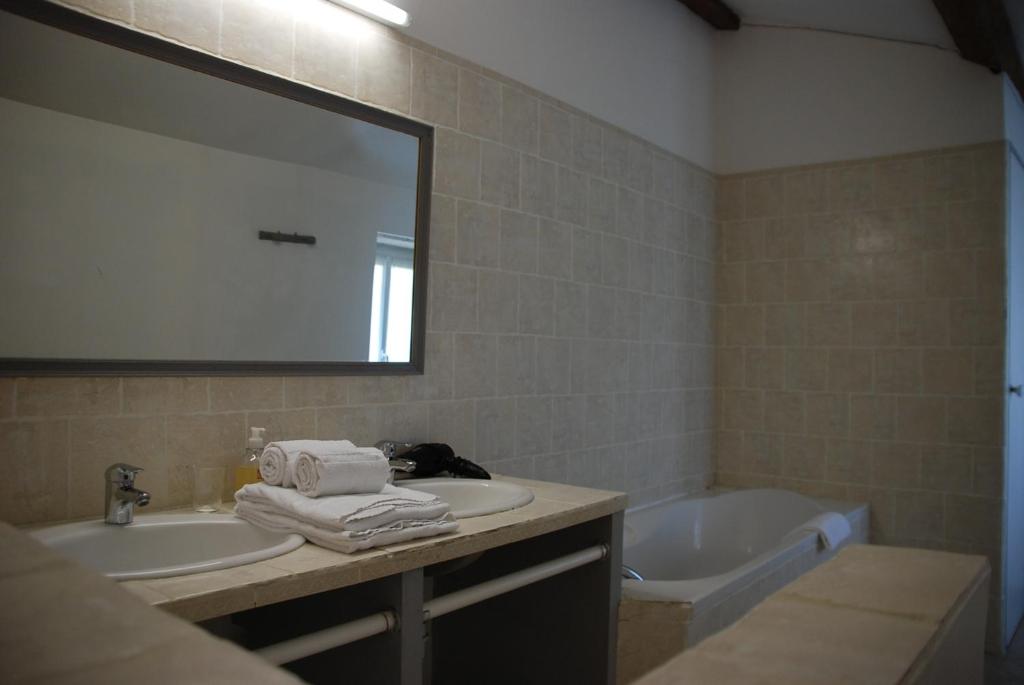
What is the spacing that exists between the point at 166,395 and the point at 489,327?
1089 millimetres

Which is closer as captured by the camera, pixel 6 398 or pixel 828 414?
pixel 6 398

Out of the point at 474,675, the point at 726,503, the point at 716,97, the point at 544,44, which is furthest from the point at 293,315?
the point at 716,97

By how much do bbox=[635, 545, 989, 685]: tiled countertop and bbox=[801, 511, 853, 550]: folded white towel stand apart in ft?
7.66

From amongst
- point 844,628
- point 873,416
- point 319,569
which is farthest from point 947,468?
point 844,628

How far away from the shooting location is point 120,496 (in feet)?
4.92

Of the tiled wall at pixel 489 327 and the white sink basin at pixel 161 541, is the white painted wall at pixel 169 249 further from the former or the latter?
the white sink basin at pixel 161 541

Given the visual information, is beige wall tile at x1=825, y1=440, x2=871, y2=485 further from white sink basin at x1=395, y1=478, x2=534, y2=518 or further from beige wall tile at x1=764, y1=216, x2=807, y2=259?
white sink basin at x1=395, y1=478, x2=534, y2=518

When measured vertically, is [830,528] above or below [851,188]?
below

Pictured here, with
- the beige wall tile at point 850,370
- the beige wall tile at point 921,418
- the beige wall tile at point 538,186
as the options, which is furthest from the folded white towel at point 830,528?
the beige wall tile at point 538,186

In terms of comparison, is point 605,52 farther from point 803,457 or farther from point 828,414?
point 803,457

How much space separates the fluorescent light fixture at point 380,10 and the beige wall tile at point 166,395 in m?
1.03

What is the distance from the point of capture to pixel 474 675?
2.32 meters

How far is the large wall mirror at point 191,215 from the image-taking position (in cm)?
149

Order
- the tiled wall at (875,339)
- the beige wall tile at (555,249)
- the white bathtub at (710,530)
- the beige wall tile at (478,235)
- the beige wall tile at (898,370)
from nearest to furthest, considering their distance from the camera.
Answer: the beige wall tile at (478,235)
the beige wall tile at (555,249)
the white bathtub at (710,530)
the tiled wall at (875,339)
the beige wall tile at (898,370)
